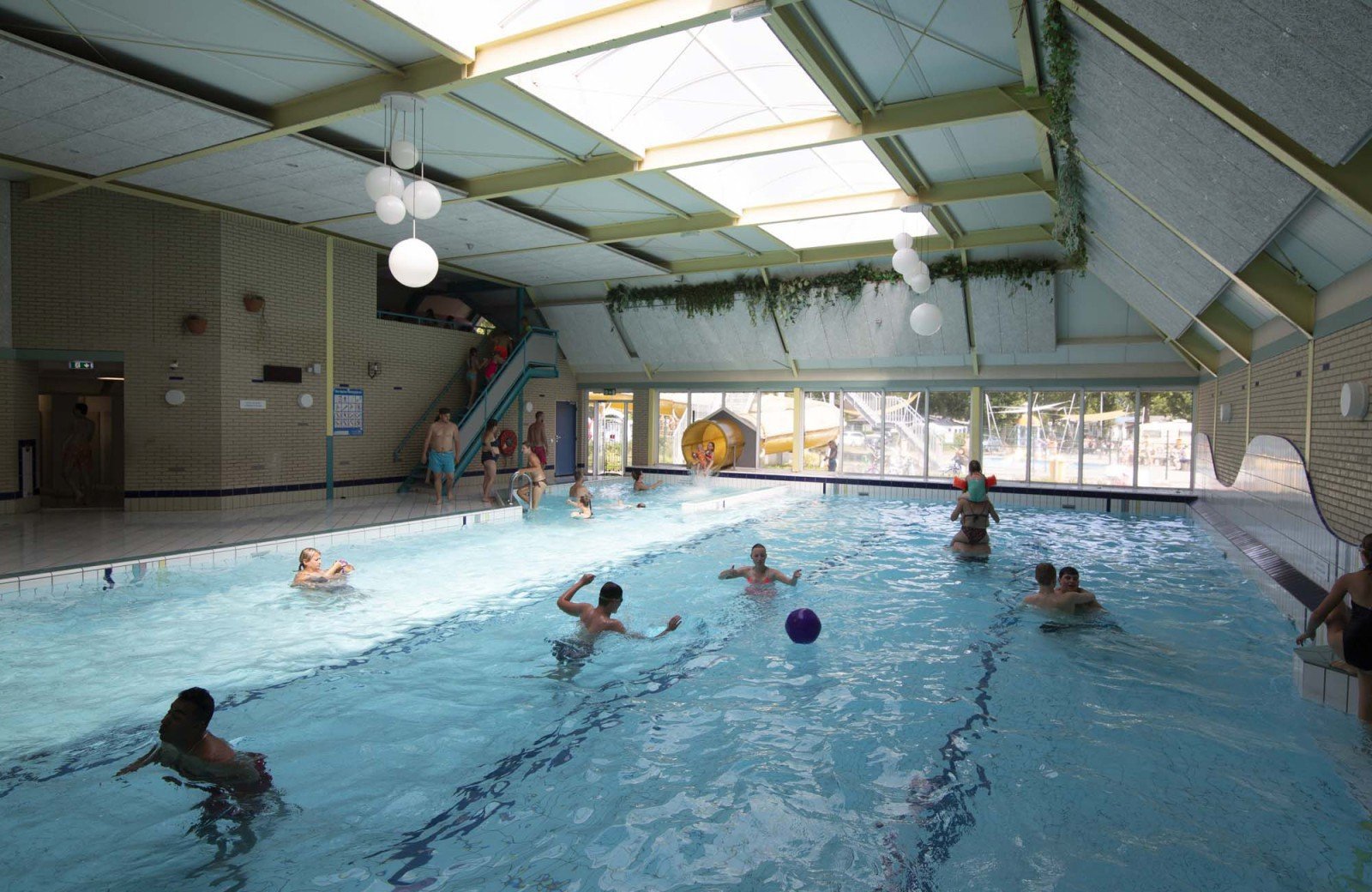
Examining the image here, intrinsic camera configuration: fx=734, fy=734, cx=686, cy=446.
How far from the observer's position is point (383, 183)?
17.3 ft

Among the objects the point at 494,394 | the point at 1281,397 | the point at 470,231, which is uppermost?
the point at 470,231

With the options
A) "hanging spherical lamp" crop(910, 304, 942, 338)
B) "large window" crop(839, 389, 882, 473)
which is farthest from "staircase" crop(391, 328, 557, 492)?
"hanging spherical lamp" crop(910, 304, 942, 338)

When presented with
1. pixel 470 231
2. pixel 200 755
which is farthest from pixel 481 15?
pixel 470 231

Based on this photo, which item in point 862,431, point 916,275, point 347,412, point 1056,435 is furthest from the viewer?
point 862,431

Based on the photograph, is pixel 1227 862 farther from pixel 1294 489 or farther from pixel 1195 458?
pixel 1195 458

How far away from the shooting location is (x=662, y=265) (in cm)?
1430

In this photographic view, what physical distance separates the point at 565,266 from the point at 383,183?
28.6 ft

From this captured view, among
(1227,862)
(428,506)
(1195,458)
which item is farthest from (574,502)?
(1195,458)

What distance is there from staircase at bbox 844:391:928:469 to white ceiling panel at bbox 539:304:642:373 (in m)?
5.66

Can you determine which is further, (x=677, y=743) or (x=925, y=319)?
(x=925, y=319)

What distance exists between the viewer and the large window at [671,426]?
736 inches

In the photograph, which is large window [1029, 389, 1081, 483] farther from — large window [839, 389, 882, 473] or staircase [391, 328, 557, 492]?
staircase [391, 328, 557, 492]

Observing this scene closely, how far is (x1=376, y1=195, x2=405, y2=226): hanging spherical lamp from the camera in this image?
17.0 feet

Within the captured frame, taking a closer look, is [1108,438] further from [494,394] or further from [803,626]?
[803,626]
